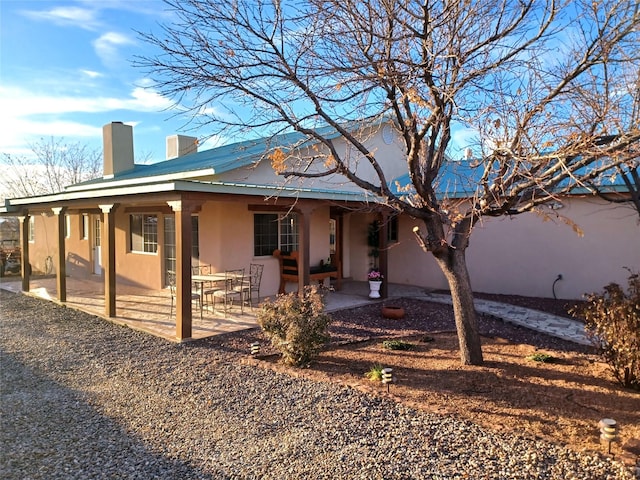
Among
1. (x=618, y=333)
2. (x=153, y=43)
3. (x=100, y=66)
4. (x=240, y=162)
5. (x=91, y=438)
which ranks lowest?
(x=91, y=438)

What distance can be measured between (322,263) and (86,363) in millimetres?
6752

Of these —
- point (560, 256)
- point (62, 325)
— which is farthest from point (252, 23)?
point (560, 256)

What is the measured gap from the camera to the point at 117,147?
49.8 ft

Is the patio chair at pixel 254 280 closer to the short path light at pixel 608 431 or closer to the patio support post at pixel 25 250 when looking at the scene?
the patio support post at pixel 25 250

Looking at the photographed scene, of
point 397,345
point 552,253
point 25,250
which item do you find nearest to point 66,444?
point 397,345

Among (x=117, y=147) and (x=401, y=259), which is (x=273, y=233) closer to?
(x=401, y=259)

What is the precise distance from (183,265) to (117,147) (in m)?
10.4

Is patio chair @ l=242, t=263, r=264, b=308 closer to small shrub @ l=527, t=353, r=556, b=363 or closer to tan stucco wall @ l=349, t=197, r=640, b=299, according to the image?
tan stucco wall @ l=349, t=197, r=640, b=299

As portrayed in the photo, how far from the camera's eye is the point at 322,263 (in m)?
11.8

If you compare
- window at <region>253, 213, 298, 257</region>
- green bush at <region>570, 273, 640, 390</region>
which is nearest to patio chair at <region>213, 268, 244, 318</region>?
window at <region>253, 213, 298, 257</region>

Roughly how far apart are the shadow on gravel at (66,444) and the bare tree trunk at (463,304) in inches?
152

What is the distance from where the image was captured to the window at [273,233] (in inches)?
419

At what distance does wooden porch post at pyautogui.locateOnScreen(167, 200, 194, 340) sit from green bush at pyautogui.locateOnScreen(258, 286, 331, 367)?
1.65 meters

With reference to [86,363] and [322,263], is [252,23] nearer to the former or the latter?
[86,363]
